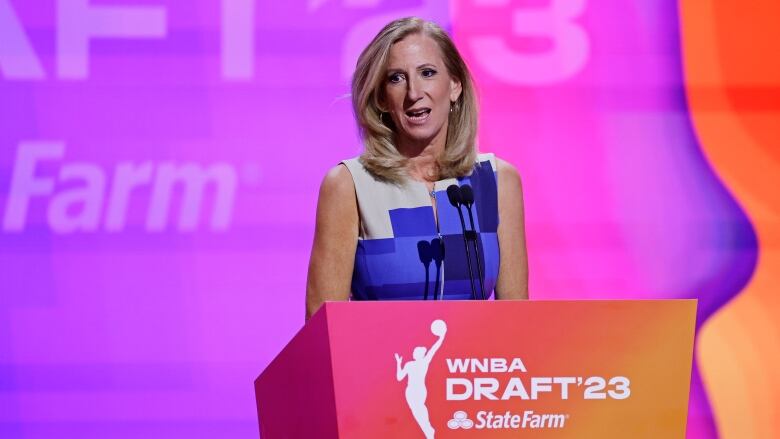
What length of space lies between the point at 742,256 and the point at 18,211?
92.8 inches

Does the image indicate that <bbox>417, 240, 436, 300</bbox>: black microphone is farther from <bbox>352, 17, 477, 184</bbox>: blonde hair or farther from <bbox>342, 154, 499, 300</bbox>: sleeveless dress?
<bbox>352, 17, 477, 184</bbox>: blonde hair

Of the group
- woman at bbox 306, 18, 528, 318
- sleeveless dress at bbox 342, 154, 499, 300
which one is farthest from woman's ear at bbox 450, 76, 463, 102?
sleeveless dress at bbox 342, 154, 499, 300

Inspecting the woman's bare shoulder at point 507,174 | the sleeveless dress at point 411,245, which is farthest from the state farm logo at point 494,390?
the woman's bare shoulder at point 507,174

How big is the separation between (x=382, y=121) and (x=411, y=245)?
328mm

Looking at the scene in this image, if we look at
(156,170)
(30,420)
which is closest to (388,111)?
(156,170)

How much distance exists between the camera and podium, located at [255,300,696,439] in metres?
1.75

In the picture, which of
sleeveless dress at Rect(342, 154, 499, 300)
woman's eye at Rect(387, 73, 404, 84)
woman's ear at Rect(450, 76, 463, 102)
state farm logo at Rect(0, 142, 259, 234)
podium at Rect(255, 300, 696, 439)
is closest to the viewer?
podium at Rect(255, 300, 696, 439)

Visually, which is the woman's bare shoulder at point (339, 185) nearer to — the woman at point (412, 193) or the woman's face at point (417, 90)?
the woman at point (412, 193)

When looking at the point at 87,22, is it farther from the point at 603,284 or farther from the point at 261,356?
the point at 603,284

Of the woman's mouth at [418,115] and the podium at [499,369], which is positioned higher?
the woman's mouth at [418,115]

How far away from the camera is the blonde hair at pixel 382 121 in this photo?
8.64 feet

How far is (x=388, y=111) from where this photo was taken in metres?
2.69

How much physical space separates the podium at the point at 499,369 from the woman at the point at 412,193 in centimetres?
73

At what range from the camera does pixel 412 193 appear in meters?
2.62
